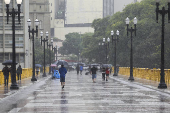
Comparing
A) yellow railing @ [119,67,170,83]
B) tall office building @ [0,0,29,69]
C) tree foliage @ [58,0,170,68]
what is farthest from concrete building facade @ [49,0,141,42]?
yellow railing @ [119,67,170,83]

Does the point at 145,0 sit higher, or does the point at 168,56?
the point at 145,0

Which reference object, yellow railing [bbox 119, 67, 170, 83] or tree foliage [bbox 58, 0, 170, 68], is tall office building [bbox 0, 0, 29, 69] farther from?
yellow railing [bbox 119, 67, 170, 83]

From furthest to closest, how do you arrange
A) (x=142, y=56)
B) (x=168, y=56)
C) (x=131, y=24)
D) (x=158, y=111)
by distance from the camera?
1. (x=131, y=24)
2. (x=142, y=56)
3. (x=168, y=56)
4. (x=158, y=111)

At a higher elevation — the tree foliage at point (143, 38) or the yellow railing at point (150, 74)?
the tree foliage at point (143, 38)

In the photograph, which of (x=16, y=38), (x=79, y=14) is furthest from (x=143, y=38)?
(x=79, y=14)

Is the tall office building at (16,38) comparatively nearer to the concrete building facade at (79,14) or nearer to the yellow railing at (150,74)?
the yellow railing at (150,74)

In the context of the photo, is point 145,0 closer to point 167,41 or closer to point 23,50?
point 167,41

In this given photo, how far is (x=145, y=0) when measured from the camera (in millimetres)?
82625

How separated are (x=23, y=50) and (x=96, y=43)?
103 ft

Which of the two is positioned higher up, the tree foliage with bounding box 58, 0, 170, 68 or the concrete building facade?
the concrete building facade

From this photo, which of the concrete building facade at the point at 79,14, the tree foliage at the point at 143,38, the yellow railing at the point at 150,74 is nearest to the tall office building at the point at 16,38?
the tree foliage at the point at 143,38

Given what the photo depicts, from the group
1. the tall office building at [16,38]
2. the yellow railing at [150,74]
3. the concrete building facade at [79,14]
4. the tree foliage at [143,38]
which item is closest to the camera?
the yellow railing at [150,74]

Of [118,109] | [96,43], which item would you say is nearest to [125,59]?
[96,43]

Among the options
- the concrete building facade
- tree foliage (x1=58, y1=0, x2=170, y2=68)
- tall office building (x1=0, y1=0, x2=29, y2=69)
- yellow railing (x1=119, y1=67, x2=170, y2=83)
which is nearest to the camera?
yellow railing (x1=119, y1=67, x2=170, y2=83)
